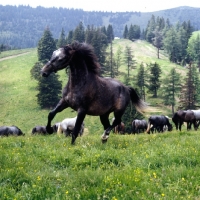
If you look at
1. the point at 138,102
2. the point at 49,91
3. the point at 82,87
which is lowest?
the point at 49,91

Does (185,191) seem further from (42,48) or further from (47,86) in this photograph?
(42,48)

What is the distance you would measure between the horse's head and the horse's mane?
316 mm

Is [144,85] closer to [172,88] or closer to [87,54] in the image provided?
[172,88]

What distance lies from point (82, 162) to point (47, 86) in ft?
207

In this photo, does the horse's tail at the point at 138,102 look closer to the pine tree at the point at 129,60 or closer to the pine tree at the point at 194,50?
the pine tree at the point at 129,60

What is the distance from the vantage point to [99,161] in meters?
8.36

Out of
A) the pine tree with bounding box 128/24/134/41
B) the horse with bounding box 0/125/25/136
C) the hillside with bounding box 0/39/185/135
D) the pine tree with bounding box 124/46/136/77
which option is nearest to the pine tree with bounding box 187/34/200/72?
the hillside with bounding box 0/39/185/135

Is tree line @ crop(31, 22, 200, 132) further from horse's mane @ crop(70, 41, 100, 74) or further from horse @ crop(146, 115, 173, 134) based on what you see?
horse's mane @ crop(70, 41, 100, 74)

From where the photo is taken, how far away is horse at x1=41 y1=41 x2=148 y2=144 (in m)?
10.7

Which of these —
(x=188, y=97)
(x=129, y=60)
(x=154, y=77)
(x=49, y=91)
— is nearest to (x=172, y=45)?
(x=129, y=60)

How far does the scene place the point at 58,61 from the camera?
1047 cm

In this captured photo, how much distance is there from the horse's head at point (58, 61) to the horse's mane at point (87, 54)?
316 millimetres

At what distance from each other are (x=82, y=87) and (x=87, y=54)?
127cm

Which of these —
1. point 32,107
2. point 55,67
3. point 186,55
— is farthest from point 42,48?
point 55,67
